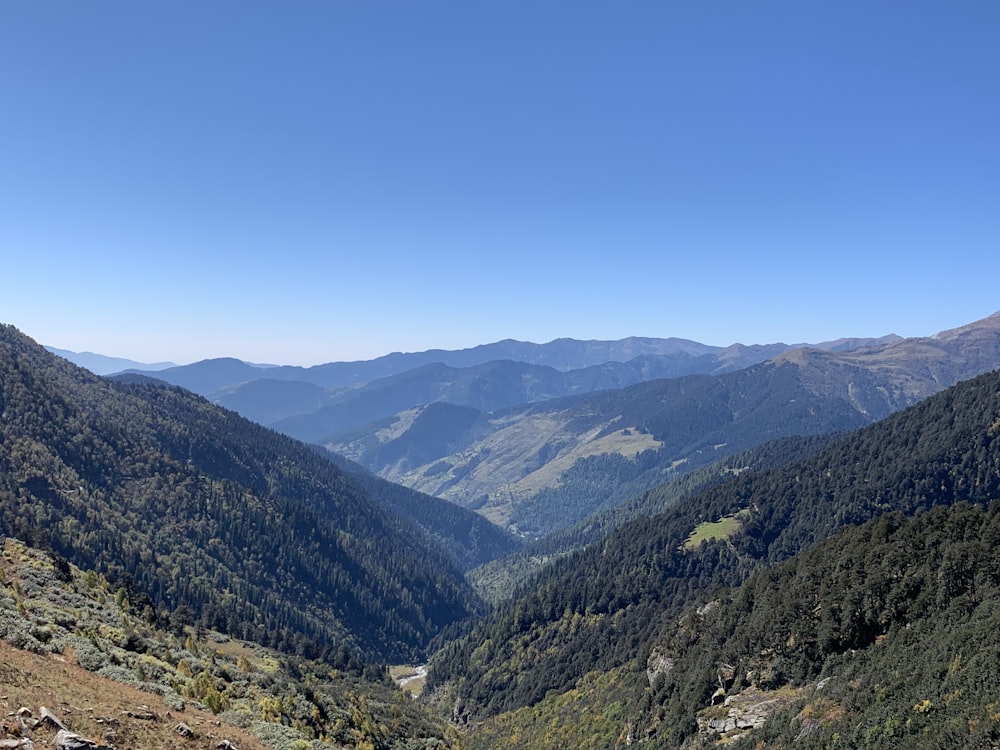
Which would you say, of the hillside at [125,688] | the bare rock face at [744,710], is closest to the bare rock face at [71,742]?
the hillside at [125,688]

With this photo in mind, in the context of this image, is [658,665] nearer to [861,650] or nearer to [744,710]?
[744,710]

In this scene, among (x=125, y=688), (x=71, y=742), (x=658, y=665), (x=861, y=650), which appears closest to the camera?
(x=71, y=742)

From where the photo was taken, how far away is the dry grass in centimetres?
3366

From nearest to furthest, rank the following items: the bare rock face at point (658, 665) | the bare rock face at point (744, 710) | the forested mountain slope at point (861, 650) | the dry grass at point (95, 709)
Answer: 1. the dry grass at point (95, 709)
2. the forested mountain slope at point (861, 650)
3. the bare rock face at point (744, 710)
4. the bare rock face at point (658, 665)

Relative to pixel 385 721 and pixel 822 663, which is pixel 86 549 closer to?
pixel 385 721

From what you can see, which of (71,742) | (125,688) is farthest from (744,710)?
(71,742)

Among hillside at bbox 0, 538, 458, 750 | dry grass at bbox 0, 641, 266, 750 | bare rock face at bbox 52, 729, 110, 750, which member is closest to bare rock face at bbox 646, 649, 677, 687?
hillside at bbox 0, 538, 458, 750

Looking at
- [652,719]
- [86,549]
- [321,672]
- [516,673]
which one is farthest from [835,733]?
[86,549]

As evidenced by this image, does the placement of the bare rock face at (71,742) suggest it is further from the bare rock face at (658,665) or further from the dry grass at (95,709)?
the bare rock face at (658,665)

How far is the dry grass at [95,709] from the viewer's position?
3366cm

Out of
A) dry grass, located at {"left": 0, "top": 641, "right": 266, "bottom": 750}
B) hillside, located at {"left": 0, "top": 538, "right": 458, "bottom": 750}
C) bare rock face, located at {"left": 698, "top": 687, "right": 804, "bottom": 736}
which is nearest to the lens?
dry grass, located at {"left": 0, "top": 641, "right": 266, "bottom": 750}

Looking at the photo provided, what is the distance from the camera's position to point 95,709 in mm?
37156

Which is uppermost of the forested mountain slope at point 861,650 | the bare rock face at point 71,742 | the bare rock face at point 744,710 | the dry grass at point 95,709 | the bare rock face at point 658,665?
the bare rock face at point 71,742

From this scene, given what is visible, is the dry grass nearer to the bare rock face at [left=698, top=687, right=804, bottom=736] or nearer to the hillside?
the hillside
